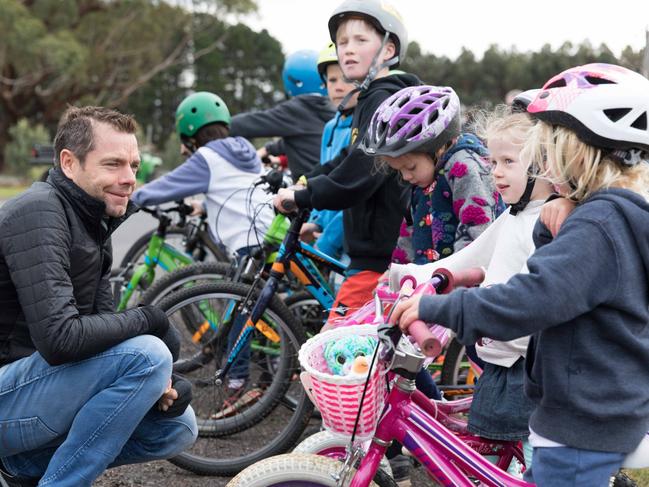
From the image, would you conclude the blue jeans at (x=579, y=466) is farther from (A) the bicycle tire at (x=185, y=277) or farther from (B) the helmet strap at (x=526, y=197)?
(A) the bicycle tire at (x=185, y=277)

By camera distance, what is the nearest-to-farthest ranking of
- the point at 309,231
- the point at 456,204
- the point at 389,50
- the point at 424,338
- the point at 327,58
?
the point at 424,338 → the point at 456,204 → the point at 389,50 → the point at 309,231 → the point at 327,58

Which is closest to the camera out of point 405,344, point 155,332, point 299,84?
point 405,344

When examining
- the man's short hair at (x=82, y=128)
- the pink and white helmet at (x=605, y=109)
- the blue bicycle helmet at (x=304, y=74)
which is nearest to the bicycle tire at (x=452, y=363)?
the man's short hair at (x=82, y=128)

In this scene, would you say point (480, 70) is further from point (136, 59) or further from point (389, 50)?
point (389, 50)

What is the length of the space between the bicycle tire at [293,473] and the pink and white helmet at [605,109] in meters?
1.20

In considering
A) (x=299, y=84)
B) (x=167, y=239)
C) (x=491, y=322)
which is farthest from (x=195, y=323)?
(x=491, y=322)

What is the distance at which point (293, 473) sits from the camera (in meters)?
2.34

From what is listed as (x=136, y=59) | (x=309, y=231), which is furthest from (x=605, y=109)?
(x=136, y=59)

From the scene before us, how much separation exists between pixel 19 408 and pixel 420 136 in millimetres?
1859

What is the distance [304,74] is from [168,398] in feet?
11.5

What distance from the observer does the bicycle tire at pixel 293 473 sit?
2.34 m

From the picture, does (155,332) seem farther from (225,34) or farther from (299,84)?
(225,34)

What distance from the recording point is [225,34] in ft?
149

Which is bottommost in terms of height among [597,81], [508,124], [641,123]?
[508,124]
